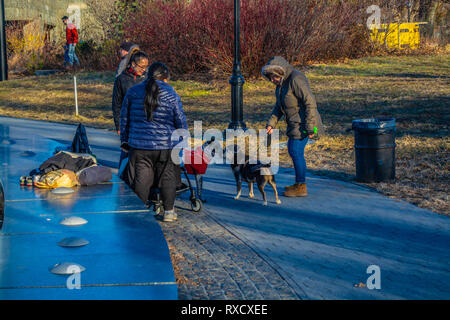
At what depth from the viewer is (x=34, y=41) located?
108 ft

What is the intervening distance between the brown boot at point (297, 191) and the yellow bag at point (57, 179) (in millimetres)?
→ 2946

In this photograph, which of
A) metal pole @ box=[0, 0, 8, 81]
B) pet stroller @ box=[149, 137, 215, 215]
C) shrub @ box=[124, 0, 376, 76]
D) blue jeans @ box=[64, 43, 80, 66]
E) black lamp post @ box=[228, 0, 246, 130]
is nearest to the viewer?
metal pole @ box=[0, 0, 8, 81]

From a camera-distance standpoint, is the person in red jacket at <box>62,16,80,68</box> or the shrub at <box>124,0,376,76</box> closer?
the shrub at <box>124,0,376,76</box>

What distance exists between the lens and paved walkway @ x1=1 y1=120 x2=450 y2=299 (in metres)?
5.18

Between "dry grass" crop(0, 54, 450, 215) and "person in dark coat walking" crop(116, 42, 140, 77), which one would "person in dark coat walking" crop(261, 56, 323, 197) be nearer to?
"dry grass" crop(0, 54, 450, 215)

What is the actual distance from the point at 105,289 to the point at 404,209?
427cm

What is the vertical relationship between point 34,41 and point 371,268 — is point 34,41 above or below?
above

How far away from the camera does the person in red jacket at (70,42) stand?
87.7 ft

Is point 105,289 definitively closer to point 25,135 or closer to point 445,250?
point 445,250

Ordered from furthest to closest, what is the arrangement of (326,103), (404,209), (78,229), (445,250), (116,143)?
(326,103) → (116,143) → (404,209) → (78,229) → (445,250)

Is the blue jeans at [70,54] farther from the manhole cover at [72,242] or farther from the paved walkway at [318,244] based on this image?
the manhole cover at [72,242]

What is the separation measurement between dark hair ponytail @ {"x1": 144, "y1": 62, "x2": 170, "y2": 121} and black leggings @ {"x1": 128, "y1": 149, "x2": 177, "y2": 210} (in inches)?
17.4

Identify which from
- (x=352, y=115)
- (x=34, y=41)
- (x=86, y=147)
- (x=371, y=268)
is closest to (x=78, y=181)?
(x=86, y=147)

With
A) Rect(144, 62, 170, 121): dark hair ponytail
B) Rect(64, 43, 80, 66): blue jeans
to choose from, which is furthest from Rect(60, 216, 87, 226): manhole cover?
Rect(64, 43, 80, 66): blue jeans
